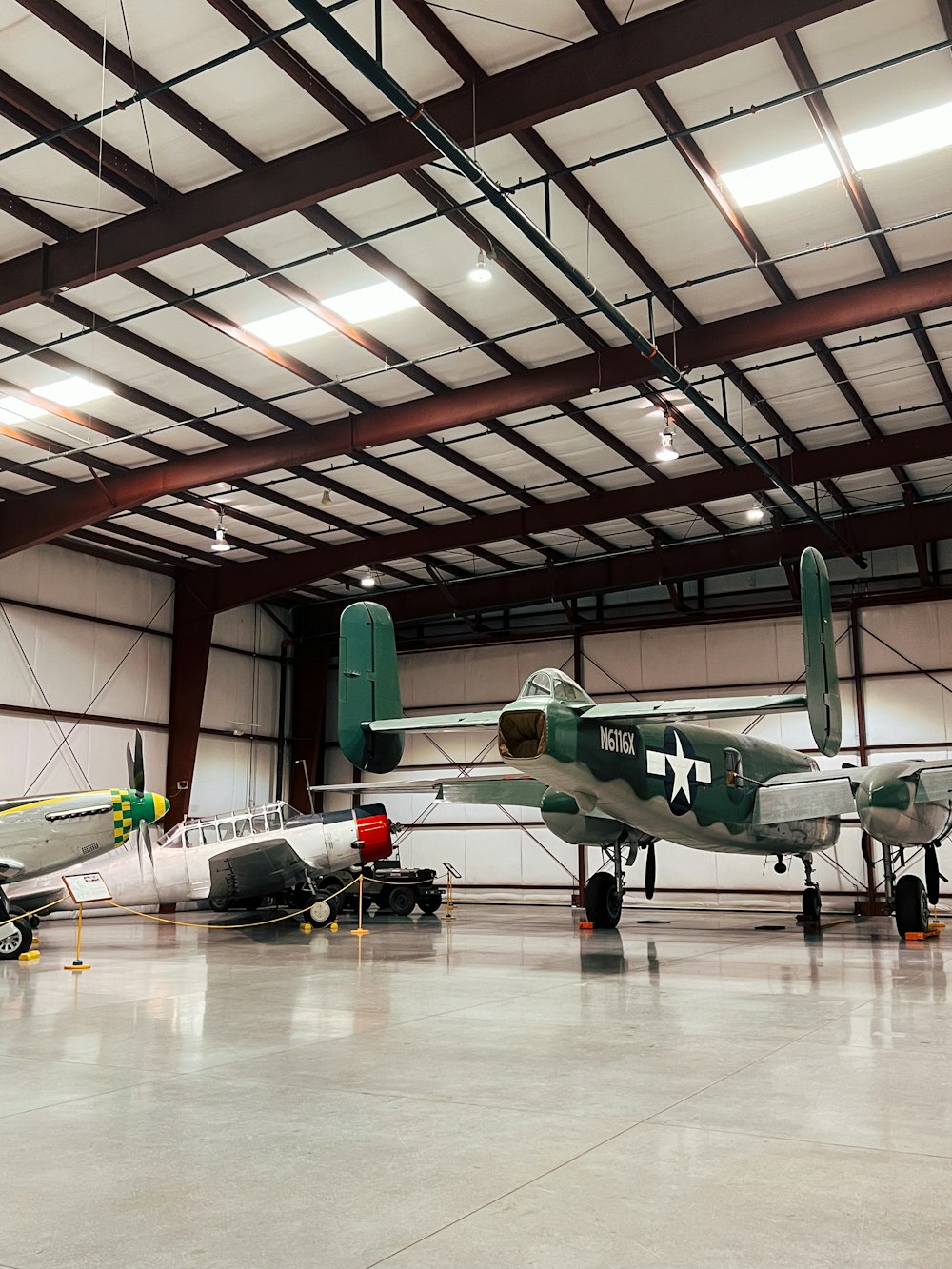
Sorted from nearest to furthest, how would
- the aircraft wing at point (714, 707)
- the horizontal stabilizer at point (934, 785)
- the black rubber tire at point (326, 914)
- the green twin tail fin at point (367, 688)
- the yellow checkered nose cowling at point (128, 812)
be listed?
1. the aircraft wing at point (714, 707)
2. the green twin tail fin at point (367, 688)
3. the horizontal stabilizer at point (934, 785)
4. the yellow checkered nose cowling at point (128, 812)
5. the black rubber tire at point (326, 914)

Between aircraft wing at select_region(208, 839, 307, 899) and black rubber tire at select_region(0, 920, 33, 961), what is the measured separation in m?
5.14

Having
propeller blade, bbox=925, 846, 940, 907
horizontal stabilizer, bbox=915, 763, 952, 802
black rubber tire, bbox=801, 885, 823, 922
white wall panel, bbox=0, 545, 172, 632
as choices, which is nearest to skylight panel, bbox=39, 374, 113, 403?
white wall panel, bbox=0, 545, 172, 632

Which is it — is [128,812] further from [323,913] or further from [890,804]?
[890,804]

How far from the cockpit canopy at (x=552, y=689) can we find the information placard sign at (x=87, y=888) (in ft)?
19.9

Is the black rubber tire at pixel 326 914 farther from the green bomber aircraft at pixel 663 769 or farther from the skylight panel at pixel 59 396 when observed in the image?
the skylight panel at pixel 59 396

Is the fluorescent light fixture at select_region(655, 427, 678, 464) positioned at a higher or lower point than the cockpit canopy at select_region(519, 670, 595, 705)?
higher

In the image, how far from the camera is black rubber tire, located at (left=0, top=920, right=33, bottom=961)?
14344mm

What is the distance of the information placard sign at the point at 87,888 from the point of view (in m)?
13.0

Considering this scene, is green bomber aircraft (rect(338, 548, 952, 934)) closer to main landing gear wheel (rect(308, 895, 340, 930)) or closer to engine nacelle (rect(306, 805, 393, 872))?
engine nacelle (rect(306, 805, 393, 872))

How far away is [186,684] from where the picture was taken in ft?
90.5

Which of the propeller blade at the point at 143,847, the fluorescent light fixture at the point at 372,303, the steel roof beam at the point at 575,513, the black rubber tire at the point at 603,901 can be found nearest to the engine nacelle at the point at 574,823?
the black rubber tire at the point at 603,901

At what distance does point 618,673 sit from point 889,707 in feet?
23.9

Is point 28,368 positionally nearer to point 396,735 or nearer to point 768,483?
point 396,735

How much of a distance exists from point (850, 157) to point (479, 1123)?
11.4 m
